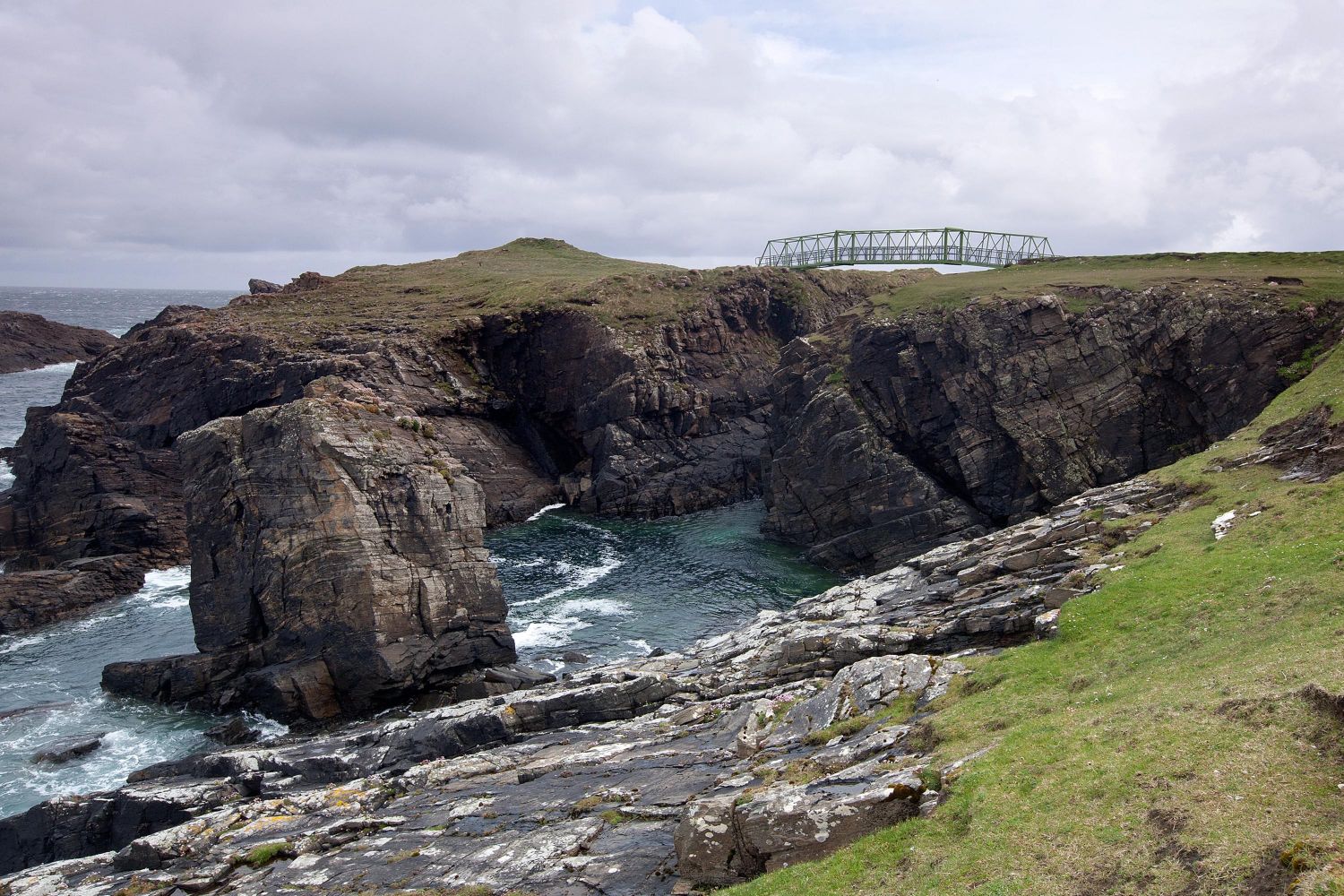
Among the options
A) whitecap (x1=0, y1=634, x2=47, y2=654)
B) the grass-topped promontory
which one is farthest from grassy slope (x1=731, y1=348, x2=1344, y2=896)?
the grass-topped promontory

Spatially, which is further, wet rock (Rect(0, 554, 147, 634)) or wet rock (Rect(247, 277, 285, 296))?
wet rock (Rect(247, 277, 285, 296))

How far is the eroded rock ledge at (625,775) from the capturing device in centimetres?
2245

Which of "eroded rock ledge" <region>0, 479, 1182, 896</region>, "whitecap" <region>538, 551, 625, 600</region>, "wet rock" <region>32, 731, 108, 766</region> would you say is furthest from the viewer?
"whitecap" <region>538, 551, 625, 600</region>

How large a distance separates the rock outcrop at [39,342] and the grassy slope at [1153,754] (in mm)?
177396

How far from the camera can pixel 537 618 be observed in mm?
66000

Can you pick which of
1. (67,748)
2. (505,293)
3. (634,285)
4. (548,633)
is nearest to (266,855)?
(67,748)

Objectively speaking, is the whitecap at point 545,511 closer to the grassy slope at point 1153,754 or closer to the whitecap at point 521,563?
the whitecap at point 521,563

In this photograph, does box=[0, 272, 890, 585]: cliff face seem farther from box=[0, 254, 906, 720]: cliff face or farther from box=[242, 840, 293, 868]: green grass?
box=[242, 840, 293, 868]: green grass

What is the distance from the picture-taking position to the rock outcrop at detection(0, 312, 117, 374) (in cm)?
16212

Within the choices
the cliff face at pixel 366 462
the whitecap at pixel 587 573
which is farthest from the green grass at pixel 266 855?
the whitecap at pixel 587 573

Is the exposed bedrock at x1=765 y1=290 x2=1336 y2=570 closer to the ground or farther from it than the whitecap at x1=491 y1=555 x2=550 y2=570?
farther from it

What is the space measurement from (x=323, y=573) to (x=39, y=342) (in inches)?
6186

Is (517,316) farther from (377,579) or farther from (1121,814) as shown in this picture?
(1121,814)

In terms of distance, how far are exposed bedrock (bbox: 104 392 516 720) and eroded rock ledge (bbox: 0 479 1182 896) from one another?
18.9 ft
